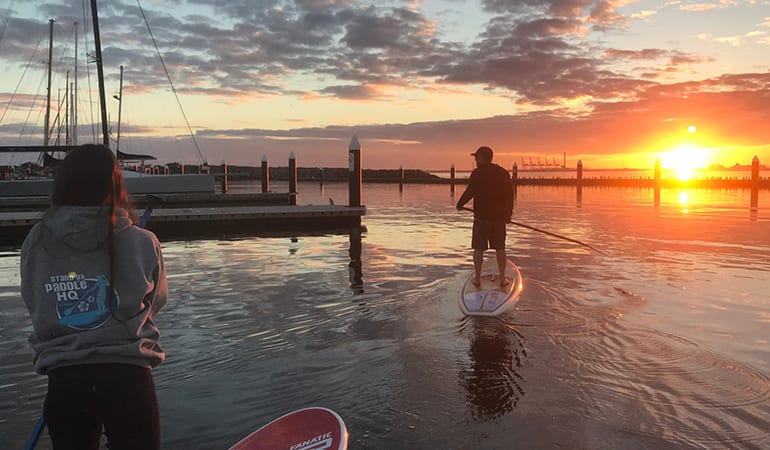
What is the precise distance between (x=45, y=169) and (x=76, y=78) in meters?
11.0

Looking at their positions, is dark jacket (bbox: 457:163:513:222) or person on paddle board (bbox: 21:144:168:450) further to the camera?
dark jacket (bbox: 457:163:513:222)

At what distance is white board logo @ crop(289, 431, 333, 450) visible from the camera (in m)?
3.00

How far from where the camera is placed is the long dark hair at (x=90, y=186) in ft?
7.61

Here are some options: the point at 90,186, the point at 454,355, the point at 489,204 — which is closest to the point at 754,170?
the point at 489,204

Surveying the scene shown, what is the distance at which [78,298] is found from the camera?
229cm

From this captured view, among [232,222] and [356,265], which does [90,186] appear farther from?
[232,222]

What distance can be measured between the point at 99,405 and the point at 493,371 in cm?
391

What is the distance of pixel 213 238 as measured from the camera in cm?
1666

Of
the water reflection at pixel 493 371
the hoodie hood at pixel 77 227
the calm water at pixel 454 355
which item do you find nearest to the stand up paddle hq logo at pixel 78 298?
the hoodie hood at pixel 77 227

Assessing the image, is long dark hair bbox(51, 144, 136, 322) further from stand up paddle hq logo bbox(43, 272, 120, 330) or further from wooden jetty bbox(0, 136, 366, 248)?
wooden jetty bbox(0, 136, 366, 248)

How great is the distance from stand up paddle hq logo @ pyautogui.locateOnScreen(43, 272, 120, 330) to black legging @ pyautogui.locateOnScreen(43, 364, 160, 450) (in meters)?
0.19

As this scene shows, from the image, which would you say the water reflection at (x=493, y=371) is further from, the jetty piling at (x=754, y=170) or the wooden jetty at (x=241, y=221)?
the jetty piling at (x=754, y=170)

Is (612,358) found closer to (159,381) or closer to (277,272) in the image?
(159,381)

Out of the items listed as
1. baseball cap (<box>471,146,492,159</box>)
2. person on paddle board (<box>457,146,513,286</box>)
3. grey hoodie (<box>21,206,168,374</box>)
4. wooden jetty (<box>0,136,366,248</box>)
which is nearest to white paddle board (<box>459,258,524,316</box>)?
person on paddle board (<box>457,146,513,286</box>)
